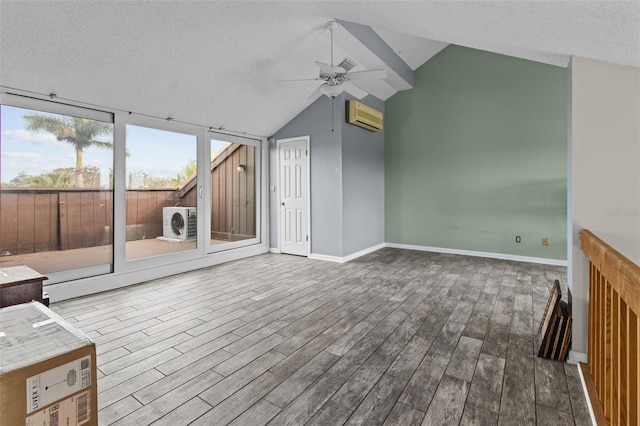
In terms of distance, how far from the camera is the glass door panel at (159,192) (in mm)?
3973

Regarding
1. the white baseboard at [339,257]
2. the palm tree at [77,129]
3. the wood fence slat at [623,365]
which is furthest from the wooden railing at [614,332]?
the palm tree at [77,129]

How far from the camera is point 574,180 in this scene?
6.56ft

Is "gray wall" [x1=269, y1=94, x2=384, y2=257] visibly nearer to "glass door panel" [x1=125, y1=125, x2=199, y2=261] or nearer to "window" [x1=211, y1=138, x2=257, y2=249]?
"window" [x1=211, y1=138, x2=257, y2=249]

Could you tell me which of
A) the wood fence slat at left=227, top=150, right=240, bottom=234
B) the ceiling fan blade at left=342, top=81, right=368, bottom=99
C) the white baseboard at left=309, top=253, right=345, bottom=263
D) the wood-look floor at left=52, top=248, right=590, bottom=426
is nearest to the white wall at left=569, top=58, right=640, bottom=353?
the wood-look floor at left=52, top=248, right=590, bottom=426

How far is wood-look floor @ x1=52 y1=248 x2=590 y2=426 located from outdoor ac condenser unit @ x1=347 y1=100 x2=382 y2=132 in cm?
263

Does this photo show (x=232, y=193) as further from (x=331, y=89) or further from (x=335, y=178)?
(x=331, y=89)

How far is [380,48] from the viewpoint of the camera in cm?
463

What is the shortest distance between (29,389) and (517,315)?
336 centimetres

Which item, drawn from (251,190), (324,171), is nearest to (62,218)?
(251,190)

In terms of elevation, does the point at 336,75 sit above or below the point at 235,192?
above

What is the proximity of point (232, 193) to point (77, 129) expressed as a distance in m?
2.33

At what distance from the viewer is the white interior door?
545 centimetres

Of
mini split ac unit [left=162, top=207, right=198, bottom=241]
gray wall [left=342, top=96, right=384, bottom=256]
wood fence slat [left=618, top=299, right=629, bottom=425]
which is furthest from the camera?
gray wall [left=342, top=96, right=384, bottom=256]

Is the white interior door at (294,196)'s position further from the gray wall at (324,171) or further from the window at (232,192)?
the window at (232,192)
